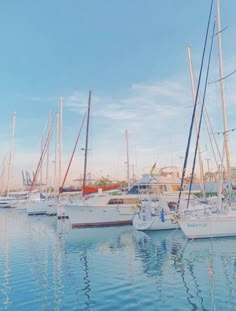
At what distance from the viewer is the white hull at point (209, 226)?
19125mm

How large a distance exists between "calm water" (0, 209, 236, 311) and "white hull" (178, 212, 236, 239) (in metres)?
0.64

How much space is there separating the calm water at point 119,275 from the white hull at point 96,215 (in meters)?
7.98

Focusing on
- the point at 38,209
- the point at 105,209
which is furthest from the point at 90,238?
the point at 38,209

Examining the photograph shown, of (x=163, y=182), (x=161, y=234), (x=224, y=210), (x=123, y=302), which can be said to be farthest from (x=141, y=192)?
(x=123, y=302)

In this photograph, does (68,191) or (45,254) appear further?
(68,191)

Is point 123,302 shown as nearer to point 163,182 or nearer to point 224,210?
point 224,210

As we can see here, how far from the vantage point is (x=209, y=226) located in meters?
19.3

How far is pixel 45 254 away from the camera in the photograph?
1630 centimetres

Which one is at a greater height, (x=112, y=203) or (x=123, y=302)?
(x=112, y=203)

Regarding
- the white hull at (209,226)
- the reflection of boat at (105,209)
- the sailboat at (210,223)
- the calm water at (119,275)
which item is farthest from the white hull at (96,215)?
the white hull at (209,226)

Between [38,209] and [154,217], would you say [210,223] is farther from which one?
[38,209]

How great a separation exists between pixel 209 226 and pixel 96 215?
12061mm

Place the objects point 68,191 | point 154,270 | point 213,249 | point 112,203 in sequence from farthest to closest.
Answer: point 68,191 < point 112,203 < point 213,249 < point 154,270

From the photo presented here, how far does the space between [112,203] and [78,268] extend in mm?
16084
